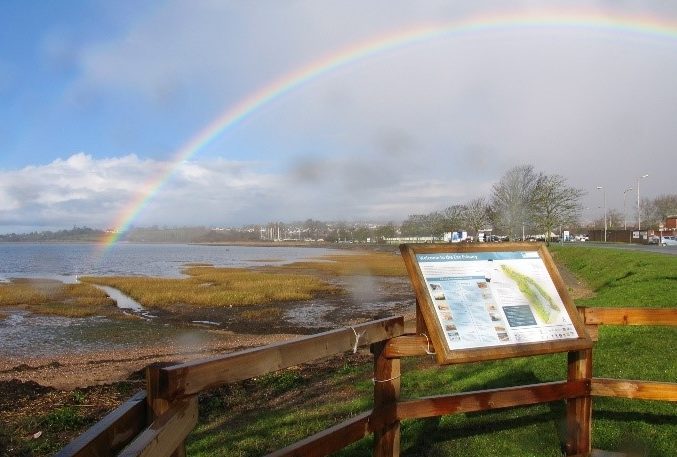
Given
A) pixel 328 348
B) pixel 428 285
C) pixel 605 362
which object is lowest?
pixel 605 362

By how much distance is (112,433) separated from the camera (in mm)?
2004

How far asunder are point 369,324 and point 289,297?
1400 inches

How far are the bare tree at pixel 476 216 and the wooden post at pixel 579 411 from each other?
88444 mm

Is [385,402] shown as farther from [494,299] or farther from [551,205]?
[551,205]

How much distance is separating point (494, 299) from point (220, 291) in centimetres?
3956

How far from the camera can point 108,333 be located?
25625 millimetres

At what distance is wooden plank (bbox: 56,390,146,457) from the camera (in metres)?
1.75

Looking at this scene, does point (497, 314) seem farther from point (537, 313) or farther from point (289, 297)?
point (289, 297)

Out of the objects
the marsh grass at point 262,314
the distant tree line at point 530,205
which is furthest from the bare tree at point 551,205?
the marsh grass at point 262,314

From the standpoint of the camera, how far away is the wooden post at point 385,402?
4094 millimetres

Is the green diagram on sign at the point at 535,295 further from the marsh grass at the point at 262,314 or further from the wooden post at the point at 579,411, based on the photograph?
the marsh grass at the point at 262,314

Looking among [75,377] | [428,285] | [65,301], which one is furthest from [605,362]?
[65,301]

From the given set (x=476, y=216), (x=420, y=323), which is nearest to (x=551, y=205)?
(x=476, y=216)

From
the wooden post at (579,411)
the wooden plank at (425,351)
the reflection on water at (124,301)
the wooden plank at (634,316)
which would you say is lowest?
the reflection on water at (124,301)
